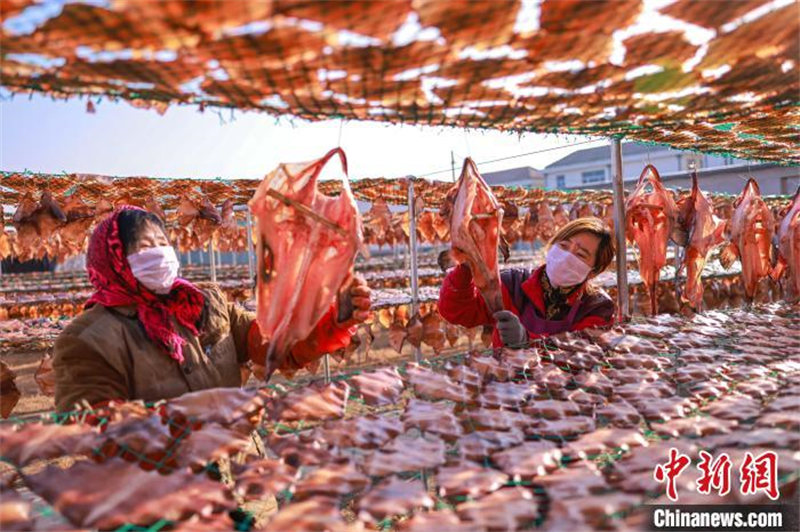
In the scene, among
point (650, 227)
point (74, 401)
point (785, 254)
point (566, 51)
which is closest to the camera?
point (566, 51)

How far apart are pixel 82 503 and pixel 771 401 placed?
8.76ft

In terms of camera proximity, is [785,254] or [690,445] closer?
[690,445]

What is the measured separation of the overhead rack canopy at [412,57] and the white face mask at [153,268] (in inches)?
28.6

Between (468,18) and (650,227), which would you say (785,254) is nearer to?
(650,227)

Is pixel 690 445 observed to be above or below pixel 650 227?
below

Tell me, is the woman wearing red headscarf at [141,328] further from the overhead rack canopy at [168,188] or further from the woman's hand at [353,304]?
the overhead rack canopy at [168,188]

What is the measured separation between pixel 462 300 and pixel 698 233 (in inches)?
96.6

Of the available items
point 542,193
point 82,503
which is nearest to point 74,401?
point 82,503

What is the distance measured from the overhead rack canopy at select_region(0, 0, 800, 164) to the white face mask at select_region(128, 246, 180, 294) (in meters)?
0.73

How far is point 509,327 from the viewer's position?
117 inches

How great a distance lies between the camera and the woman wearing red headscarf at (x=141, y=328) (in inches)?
87.6

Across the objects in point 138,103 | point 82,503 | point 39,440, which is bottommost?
point 82,503

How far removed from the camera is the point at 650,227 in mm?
Answer: 4387

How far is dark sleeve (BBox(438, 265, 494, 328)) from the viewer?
11.1ft
